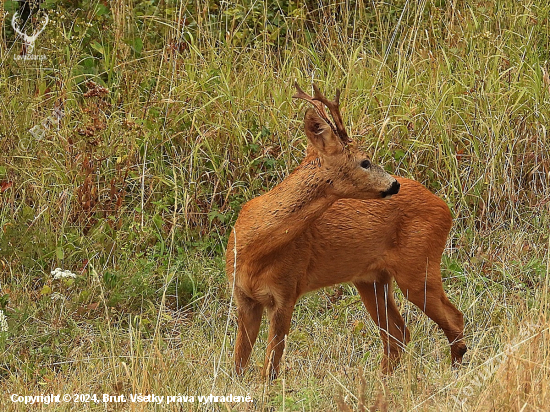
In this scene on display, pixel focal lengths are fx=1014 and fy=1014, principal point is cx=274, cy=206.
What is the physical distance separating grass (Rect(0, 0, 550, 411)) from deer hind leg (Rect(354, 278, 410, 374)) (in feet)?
0.42

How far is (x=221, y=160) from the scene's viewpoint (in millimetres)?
6918

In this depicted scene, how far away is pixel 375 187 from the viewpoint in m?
5.04

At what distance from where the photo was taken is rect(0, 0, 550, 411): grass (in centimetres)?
564

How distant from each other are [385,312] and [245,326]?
0.96 m

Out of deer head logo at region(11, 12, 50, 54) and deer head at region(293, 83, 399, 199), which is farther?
deer head logo at region(11, 12, 50, 54)

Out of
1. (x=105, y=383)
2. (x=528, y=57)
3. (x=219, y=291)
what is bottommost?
(x=219, y=291)

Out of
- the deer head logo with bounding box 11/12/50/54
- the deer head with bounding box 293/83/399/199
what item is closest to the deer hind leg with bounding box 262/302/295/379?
the deer head with bounding box 293/83/399/199

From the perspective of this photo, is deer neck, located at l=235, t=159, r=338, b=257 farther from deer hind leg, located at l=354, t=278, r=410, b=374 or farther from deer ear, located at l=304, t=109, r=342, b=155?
deer hind leg, located at l=354, t=278, r=410, b=374

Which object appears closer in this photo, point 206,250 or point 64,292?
point 64,292

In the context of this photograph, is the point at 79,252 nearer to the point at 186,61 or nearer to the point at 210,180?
the point at 210,180

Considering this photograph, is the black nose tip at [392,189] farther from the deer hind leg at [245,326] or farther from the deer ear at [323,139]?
the deer hind leg at [245,326]

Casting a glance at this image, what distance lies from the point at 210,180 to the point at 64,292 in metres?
1.36

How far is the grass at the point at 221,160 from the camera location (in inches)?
222

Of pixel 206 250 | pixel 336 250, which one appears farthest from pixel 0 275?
pixel 336 250
